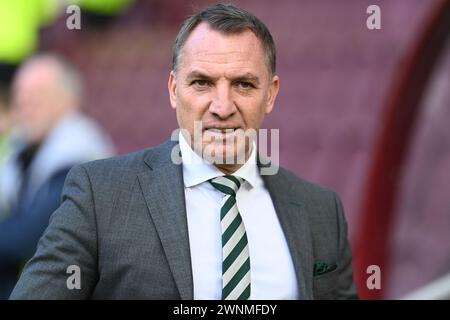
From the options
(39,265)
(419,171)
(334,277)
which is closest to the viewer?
(39,265)

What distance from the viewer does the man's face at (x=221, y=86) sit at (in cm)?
121

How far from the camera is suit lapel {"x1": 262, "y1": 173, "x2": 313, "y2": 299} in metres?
1.27

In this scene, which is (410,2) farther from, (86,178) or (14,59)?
(86,178)

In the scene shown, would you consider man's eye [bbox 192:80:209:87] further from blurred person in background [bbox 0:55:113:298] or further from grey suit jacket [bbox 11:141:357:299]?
→ blurred person in background [bbox 0:55:113:298]

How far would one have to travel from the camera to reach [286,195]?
1.37m

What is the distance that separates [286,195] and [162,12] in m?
3.92

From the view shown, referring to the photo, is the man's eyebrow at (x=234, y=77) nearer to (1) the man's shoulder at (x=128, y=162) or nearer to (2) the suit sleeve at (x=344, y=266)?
Result: (1) the man's shoulder at (x=128, y=162)

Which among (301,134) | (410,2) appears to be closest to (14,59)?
(301,134)

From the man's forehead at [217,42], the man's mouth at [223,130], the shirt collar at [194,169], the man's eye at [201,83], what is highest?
the man's forehead at [217,42]

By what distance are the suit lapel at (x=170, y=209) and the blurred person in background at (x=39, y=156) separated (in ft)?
3.58

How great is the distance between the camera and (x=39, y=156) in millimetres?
2648

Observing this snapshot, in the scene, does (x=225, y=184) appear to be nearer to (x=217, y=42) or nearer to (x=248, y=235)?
(x=248, y=235)

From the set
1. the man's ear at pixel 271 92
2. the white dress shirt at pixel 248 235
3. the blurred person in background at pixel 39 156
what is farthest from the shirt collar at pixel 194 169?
the blurred person in background at pixel 39 156

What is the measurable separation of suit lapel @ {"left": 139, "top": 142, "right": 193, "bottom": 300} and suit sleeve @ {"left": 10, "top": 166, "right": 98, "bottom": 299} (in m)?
0.09
